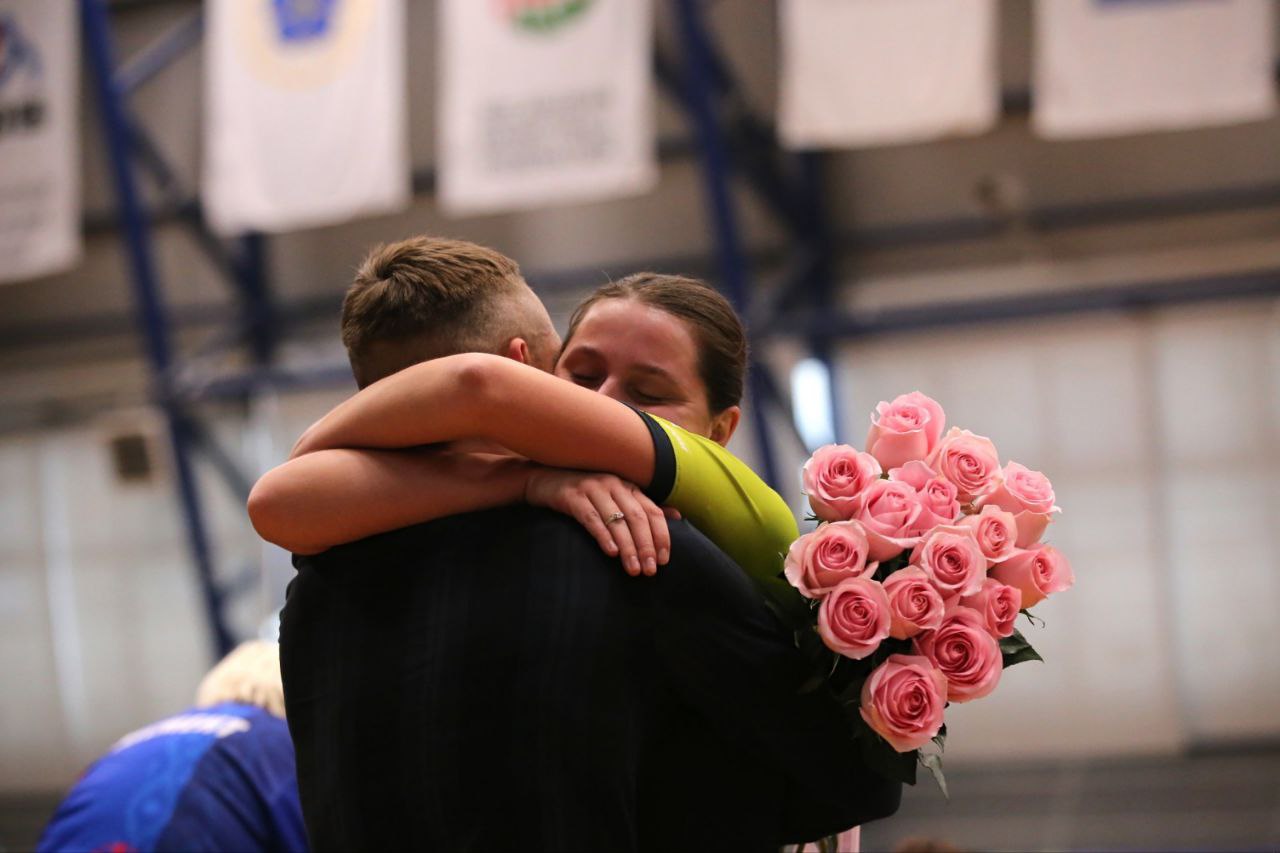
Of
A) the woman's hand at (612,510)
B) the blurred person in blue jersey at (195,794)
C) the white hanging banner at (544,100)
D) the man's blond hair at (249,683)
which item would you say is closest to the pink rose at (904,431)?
the woman's hand at (612,510)

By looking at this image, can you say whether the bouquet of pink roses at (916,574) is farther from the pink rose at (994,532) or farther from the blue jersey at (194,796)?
the blue jersey at (194,796)

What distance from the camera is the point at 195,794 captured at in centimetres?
270

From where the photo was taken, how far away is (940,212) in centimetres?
1152

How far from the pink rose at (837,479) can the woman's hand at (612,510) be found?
0.33 m

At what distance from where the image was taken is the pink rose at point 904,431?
1.91 metres

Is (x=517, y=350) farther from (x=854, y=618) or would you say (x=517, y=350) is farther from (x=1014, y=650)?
(x=1014, y=650)

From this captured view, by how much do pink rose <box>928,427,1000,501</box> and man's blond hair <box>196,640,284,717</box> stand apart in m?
1.55

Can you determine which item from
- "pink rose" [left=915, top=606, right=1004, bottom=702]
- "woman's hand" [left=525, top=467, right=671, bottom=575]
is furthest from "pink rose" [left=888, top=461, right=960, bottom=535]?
"woman's hand" [left=525, top=467, right=671, bottom=575]

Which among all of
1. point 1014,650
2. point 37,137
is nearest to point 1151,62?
point 1014,650

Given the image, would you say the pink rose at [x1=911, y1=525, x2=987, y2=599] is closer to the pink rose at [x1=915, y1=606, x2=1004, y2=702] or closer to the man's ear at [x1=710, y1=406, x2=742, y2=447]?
the pink rose at [x1=915, y1=606, x2=1004, y2=702]

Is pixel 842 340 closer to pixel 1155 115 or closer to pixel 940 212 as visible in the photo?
pixel 940 212

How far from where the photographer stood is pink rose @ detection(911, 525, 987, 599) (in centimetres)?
172

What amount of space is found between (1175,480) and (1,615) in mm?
11023

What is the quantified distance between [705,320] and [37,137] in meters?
9.88
